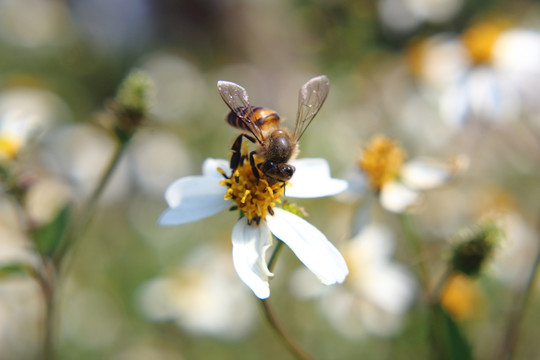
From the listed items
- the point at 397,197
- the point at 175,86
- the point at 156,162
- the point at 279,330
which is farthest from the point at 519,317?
the point at 175,86

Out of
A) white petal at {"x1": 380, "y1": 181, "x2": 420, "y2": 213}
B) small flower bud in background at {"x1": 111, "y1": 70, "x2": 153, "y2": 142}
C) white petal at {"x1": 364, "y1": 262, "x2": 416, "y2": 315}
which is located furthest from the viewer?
white petal at {"x1": 364, "y1": 262, "x2": 416, "y2": 315}

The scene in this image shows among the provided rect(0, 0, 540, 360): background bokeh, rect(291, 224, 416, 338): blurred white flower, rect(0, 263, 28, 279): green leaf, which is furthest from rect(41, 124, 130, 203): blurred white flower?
rect(0, 263, 28, 279): green leaf

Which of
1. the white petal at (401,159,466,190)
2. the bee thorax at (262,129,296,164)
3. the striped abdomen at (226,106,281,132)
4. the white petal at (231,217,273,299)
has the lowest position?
the white petal at (401,159,466,190)

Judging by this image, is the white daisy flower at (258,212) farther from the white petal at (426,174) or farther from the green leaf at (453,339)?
the white petal at (426,174)

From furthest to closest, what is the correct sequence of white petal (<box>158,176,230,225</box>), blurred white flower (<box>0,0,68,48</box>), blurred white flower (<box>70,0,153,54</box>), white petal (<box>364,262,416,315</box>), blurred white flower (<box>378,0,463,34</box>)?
blurred white flower (<box>70,0,153,54</box>)
blurred white flower (<box>0,0,68,48</box>)
blurred white flower (<box>378,0,463,34</box>)
white petal (<box>364,262,416,315</box>)
white petal (<box>158,176,230,225</box>)

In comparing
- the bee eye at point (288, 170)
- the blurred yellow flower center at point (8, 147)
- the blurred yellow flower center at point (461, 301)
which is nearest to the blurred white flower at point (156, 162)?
the blurred yellow flower center at point (8, 147)

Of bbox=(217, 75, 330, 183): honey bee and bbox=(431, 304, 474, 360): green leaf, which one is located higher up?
bbox=(217, 75, 330, 183): honey bee

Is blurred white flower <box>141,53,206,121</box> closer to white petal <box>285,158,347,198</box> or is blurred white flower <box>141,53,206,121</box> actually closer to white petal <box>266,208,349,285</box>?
white petal <box>285,158,347,198</box>

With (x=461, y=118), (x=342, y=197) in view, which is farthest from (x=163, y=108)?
(x=342, y=197)
